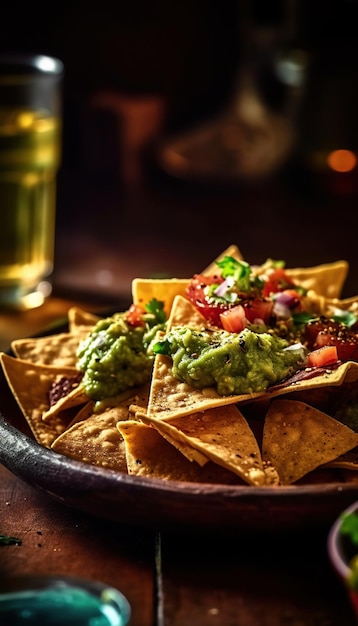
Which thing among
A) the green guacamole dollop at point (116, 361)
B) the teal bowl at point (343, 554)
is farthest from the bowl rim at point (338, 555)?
the green guacamole dollop at point (116, 361)

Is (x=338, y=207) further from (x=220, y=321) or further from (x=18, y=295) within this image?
(x=220, y=321)

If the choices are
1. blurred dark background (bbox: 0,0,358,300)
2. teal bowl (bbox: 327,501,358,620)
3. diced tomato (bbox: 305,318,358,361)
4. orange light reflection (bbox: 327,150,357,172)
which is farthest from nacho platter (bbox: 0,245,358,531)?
orange light reflection (bbox: 327,150,357,172)

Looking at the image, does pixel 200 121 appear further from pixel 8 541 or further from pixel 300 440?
pixel 8 541

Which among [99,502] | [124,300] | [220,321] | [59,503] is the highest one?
[220,321]

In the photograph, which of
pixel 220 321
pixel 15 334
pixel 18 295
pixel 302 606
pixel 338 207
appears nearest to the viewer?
pixel 302 606

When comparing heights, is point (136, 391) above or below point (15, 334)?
above

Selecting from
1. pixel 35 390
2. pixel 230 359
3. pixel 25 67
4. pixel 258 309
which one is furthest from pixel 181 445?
pixel 25 67

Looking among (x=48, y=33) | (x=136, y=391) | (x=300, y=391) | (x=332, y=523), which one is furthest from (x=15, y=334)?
(x=48, y=33)
